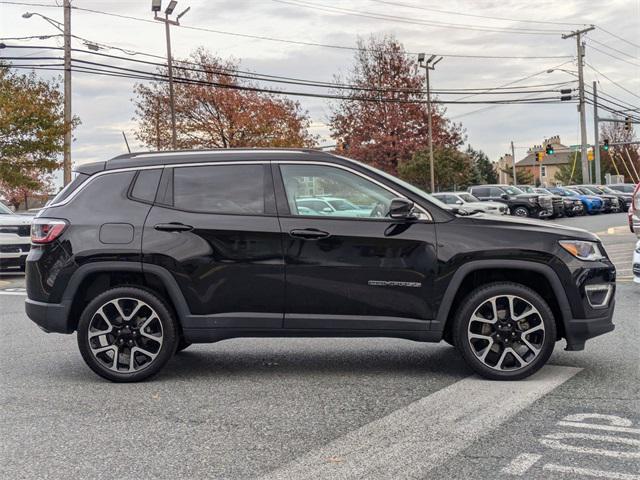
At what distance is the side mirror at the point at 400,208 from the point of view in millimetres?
5508

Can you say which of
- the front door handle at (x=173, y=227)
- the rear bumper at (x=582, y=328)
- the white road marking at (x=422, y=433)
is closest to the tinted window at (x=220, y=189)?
the front door handle at (x=173, y=227)

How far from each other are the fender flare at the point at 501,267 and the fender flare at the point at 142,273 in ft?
6.44

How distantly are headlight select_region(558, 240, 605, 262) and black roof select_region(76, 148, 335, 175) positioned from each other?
6.44 ft

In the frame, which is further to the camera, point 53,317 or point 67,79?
point 67,79

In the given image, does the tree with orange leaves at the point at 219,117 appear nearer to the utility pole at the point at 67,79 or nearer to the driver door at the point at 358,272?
the utility pole at the point at 67,79

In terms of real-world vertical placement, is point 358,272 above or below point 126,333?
above

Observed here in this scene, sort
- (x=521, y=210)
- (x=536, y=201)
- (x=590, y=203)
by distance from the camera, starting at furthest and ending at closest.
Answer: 1. (x=590, y=203)
2. (x=521, y=210)
3. (x=536, y=201)

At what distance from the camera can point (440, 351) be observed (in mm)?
6816

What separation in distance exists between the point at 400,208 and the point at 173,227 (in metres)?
1.77

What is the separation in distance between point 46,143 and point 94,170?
79.0 feet

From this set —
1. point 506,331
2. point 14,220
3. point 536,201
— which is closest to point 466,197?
point 536,201

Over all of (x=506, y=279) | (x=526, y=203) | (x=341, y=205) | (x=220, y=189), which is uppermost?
(x=526, y=203)

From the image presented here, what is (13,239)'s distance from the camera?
15.1 m

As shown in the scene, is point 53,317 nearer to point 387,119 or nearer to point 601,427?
point 601,427
